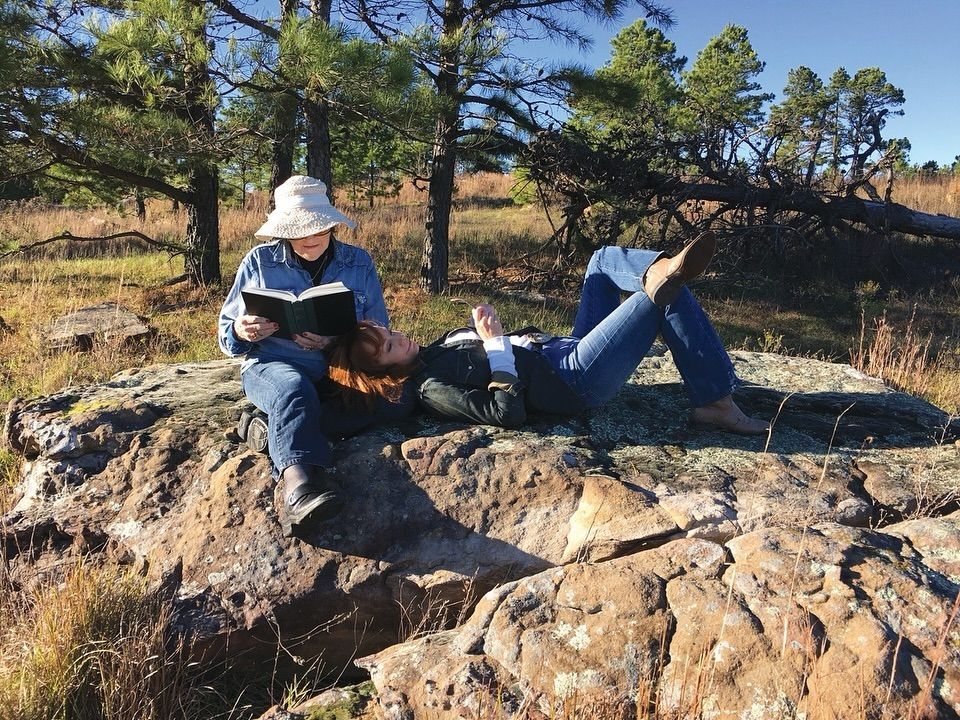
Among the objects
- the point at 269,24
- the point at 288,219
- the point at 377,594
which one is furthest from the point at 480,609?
the point at 269,24

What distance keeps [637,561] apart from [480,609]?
1.88 ft

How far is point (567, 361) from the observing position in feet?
10.7

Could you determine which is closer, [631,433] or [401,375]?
[401,375]

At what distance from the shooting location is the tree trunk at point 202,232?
9.34 m

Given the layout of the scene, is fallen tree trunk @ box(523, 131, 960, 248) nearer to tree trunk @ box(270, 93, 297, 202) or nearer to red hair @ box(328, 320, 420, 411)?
tree trunk @ box(270, 93, 297, 202)

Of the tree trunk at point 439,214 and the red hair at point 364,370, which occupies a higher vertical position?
the tree trunk at point 439,214

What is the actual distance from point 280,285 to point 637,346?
1.73 meters

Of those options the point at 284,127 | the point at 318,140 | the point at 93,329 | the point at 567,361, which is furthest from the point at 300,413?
the point at 318,140

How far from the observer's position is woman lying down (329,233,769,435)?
3014mm

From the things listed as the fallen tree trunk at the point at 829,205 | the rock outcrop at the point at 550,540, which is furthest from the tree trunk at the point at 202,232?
the fallen tree trunk at the point at 829,205

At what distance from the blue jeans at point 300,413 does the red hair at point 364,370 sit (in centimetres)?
10

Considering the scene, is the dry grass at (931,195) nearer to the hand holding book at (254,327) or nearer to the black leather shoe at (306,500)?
the hand holding book at (254,327)

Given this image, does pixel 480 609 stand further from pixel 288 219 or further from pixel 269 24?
pixel 269 24

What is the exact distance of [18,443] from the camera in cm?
346
